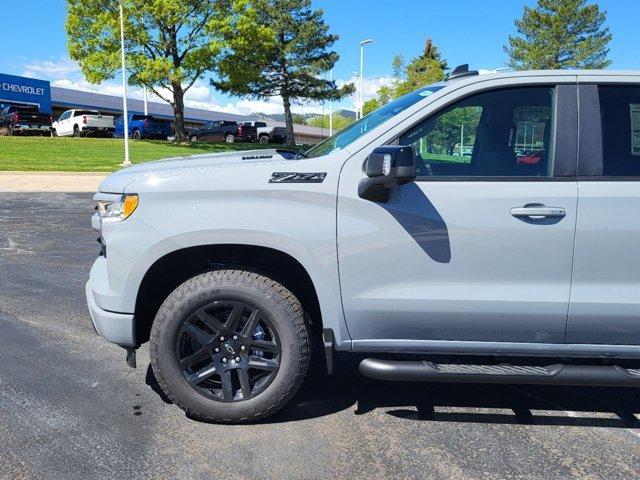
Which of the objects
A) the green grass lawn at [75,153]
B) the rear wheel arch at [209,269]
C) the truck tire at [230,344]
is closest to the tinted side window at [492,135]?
the rear wheel arch at [209,269]

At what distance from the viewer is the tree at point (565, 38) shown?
127 feet

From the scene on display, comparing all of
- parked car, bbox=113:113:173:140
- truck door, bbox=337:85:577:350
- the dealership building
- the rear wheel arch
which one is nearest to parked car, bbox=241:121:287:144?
parked car, bbox=113:113:173:140

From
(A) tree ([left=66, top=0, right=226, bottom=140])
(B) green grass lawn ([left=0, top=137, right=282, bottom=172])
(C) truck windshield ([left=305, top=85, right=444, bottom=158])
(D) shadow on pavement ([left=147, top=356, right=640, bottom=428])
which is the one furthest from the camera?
(A) tree ([left=66, top=0, right=226, bottom=140])

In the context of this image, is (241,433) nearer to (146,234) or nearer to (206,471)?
(206,471)

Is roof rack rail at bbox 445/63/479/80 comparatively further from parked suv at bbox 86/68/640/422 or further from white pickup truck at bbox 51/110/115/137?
white pickup truck at bbox 51/110/115/137

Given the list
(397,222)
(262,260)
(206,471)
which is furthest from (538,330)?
(206,471)

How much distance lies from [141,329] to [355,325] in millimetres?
1247

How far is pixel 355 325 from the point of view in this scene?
121 inches

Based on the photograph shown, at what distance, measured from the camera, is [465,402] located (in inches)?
142

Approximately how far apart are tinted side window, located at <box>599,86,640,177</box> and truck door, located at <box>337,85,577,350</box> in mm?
189

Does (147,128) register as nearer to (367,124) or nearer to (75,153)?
(75,153)

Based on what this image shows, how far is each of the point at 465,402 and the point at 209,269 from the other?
1.78 metres

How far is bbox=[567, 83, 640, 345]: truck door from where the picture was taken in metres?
2.93

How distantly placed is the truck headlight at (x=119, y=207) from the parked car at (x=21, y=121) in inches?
1277
